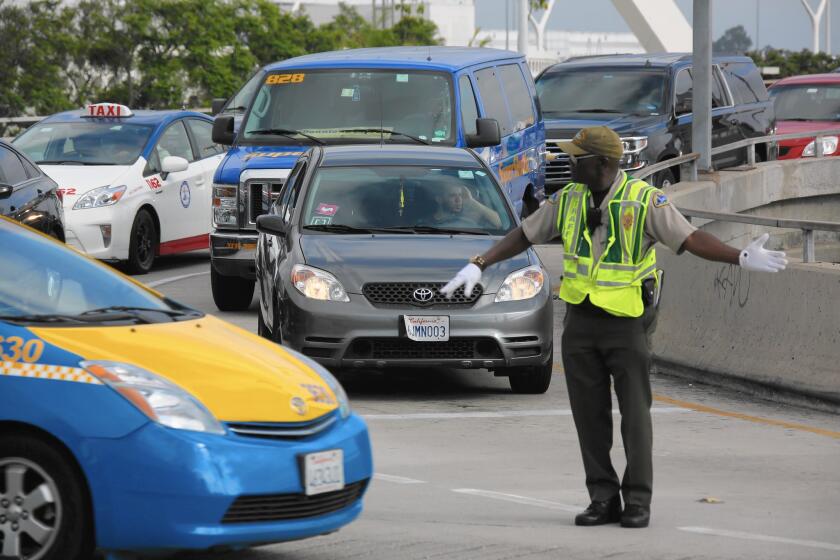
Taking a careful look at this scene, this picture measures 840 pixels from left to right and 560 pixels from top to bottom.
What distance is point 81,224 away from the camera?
1706cm

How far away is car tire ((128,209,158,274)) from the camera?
17.5 metres

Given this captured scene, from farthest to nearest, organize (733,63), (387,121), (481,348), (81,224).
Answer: (733,63)
(81,224)
(387,121)
(481,348)

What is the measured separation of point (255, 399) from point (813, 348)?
5.81 metres

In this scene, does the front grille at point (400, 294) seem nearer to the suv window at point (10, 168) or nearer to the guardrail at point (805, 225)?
the guardrail at point (805, 225)

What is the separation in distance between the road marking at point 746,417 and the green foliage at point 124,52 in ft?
89.1

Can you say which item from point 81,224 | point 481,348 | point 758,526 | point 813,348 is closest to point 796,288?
point 813,348

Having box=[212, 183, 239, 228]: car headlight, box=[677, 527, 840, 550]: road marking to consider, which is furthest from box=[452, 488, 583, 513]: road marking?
box=[212, 183, 239, 228]: car headlight

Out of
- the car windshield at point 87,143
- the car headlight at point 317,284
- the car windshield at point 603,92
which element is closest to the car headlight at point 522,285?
the car headlight at point 317,284

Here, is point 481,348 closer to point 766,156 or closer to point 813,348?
point 813,348

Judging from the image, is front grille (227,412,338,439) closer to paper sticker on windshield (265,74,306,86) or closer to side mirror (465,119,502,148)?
side mirror (465,119,502,148)

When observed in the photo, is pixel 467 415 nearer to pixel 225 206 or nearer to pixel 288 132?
pixel 225 206

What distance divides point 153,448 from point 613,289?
232 cm

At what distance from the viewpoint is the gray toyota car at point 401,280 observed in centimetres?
1056

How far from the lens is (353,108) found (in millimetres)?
15234
